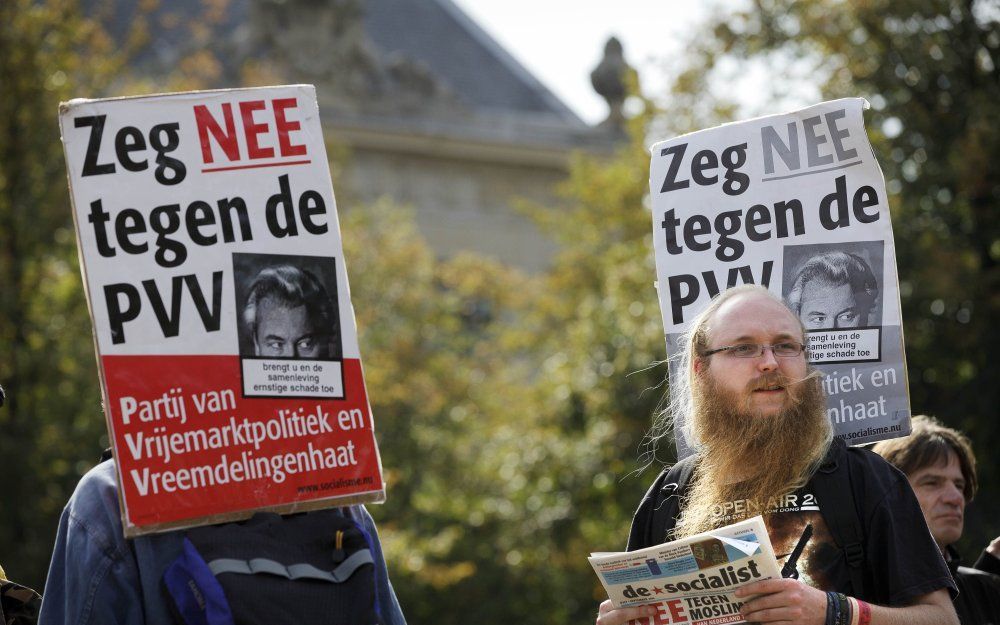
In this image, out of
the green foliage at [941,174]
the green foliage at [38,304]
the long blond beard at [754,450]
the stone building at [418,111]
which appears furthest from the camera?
the stone building at [418,111]

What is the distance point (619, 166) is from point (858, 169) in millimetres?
14477

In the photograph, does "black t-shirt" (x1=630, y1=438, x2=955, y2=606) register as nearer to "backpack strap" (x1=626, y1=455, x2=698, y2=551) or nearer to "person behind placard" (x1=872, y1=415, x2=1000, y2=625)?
"backpack strap" (x1=626, y1=455, x2=698, y2=551)

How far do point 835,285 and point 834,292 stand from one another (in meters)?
0.02

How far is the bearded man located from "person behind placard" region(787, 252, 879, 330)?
22.1 inches

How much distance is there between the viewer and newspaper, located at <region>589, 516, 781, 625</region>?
11.1 feet

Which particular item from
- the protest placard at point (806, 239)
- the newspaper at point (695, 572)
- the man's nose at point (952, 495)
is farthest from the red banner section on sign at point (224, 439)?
the man's nose at point (952, 495)

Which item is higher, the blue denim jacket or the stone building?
the stone building

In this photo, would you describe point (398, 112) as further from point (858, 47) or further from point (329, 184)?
point (329, 184)

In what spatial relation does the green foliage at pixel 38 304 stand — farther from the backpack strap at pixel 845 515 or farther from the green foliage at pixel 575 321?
the backpack strap at pixel 845 515

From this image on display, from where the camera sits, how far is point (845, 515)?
3.65 metres

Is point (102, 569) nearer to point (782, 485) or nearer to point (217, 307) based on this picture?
point (217, 307)

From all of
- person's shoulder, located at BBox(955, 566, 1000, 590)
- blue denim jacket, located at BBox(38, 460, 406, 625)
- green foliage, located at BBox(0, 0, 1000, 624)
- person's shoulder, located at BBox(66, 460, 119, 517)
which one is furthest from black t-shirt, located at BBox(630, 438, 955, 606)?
green foliage, located at BBox(0, 0, 1000, 624)

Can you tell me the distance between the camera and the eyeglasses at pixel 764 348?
3.91m

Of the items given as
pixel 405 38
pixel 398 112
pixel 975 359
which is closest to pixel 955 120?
pixel 975 359
